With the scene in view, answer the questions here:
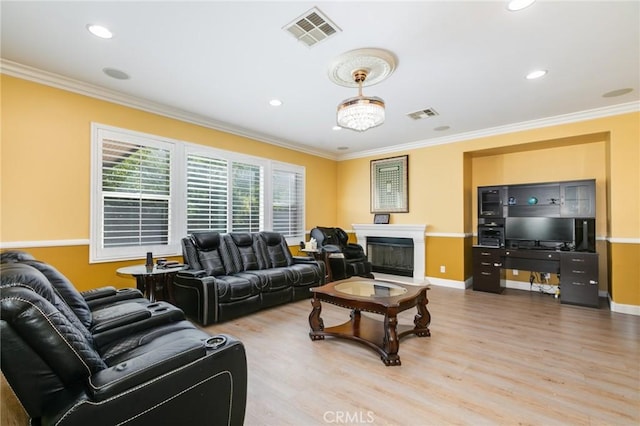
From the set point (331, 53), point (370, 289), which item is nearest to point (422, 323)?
point (370, 289)

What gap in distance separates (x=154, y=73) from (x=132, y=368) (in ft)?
10.1

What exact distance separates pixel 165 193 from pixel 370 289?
312 centimetres

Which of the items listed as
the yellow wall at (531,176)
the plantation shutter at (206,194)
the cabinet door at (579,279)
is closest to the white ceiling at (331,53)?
the yellow wall at (531,176)

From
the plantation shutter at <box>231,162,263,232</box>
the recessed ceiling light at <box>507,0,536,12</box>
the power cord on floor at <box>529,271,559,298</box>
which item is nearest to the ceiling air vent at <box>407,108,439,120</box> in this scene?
the recessed ceiling light at <box>507,0,536,12</box>

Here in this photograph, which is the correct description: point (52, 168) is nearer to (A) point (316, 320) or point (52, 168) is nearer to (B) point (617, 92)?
(A) point (316, 320)

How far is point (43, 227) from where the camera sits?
10.4 feet

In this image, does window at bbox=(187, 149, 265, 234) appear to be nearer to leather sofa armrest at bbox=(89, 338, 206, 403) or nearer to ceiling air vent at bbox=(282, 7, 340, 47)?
ceiling air vent at bbox=(282, 7, 340, 47)

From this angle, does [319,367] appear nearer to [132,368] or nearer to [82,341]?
[132,368]

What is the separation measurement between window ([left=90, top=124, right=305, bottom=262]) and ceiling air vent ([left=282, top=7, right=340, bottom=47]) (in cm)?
269

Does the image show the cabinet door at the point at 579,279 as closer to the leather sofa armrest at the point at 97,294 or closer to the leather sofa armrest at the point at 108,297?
the leather sofa armrest at the point at 108,297

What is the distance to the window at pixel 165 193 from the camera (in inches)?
142

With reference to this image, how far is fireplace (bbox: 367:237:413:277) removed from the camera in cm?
607

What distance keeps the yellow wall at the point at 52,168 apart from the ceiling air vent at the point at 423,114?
12.7ft

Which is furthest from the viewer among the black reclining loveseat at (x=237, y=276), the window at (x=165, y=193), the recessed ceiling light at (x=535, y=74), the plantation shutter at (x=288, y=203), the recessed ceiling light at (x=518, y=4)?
the plantation shutter at (x=288, y=203)
